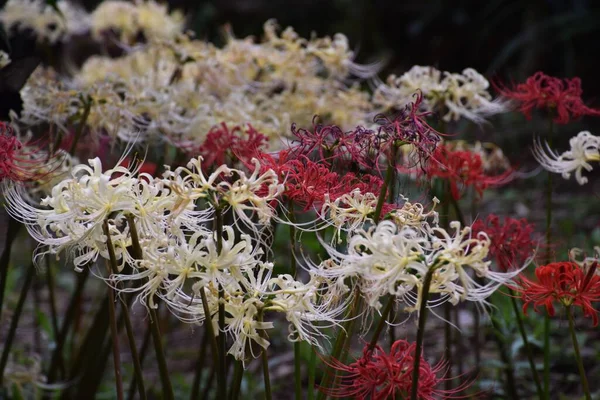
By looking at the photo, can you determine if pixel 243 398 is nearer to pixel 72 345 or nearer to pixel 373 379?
pixel 72 345

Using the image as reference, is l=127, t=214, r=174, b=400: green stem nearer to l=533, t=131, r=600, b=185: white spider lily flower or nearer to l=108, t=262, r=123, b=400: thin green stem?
l=108, t=262, r=123, b=400: thin green stem

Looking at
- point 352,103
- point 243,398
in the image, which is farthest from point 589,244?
point 243,398

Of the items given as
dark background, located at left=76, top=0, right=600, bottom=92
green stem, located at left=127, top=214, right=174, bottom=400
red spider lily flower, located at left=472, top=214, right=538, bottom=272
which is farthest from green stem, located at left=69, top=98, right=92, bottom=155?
dark background, located at left=76, top=0, right=600, bottom=92

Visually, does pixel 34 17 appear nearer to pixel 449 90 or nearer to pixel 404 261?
pixel 449 90

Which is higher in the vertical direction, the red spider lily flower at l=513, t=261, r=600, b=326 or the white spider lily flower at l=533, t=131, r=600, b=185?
the white spider lily flower at l=533, t=131, r=600, b=185

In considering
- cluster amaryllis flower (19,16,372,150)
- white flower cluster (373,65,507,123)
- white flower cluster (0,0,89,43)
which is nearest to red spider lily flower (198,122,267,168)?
cluster amaryllis flower (19,16,372,150)

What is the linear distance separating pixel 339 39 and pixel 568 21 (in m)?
4.03

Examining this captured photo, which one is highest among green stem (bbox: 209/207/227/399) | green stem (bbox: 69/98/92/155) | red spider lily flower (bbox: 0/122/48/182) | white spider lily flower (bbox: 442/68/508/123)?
white spider lily flower (bbox: 442/68/508/123)

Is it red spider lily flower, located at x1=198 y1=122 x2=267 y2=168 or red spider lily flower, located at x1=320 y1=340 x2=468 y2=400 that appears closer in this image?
red spider lily flower, located at x1=320 y1=340 x2=468 y2=400

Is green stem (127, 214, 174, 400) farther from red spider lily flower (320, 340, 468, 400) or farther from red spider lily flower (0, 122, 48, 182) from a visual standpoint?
red spider lily flower (0, 122, 48, 182)

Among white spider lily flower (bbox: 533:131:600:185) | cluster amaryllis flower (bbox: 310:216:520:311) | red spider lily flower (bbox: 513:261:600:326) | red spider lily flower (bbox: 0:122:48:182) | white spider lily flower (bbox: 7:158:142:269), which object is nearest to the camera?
cluster amaryllis flower (bbox: 310:216:520:311)

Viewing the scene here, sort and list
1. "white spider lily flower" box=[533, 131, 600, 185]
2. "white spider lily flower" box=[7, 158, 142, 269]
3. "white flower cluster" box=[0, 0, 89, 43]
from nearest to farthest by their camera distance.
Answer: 1. "white spider lily flower" box=[7, 158, 142, 269]
2. "white spider lily flower" box=[533, 131, 600, 185]
3. "white flower cluster" box=[0, 0, 89, 43]

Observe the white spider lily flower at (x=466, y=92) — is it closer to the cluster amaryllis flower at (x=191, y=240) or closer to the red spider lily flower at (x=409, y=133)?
the red spider lily flower at (x=409, y=133)

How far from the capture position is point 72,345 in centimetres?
260
